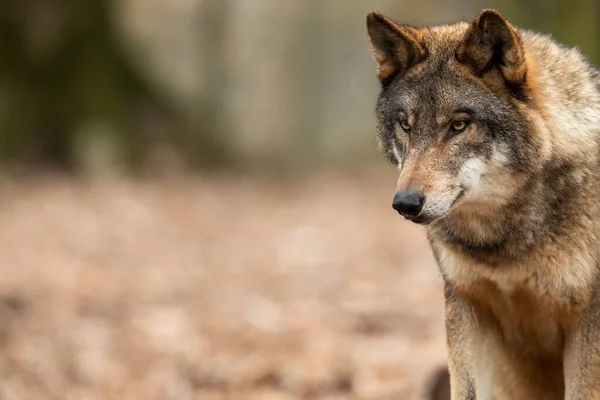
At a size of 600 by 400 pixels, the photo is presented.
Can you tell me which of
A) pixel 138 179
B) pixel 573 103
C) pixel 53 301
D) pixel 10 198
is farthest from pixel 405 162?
pixel 138 179

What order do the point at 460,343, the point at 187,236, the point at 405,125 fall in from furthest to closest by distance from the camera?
the point at 187,236
the point at 460,343
the point at 405,125

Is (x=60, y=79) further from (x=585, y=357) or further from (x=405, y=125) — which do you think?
(x=585, y=357)

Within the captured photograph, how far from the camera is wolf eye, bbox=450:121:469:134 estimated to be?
5141 mm

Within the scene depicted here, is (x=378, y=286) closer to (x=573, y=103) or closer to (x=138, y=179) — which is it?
(x=573, y=103)

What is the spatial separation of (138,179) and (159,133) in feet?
5.35

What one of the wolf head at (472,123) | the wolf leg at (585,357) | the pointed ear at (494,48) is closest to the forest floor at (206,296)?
the wolf leg at (585,357)

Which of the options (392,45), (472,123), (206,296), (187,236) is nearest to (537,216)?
(472,123)

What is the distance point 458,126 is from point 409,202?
563mm

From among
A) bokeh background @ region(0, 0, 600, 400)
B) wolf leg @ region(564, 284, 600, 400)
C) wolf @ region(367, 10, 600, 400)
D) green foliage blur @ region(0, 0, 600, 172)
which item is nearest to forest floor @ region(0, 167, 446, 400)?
bokeh background @ region(0, 0, 600, 400)

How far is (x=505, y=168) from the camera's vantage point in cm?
510

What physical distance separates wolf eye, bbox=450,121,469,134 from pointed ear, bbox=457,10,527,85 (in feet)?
0.95

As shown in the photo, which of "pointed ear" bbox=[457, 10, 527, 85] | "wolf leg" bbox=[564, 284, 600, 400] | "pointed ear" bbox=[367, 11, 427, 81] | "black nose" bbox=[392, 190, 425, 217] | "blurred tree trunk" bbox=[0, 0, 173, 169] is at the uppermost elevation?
"blurred tree trunk" bbox=[0, 0, 173, 169]

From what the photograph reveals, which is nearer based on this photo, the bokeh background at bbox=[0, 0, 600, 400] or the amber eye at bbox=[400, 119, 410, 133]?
the amber eye at bbox=[400, 119, 410, 133]

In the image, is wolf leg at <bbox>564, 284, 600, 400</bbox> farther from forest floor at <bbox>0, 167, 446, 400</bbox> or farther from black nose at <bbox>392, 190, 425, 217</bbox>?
forest floor at <bbox>0, 167, 446, 400</bbox>
